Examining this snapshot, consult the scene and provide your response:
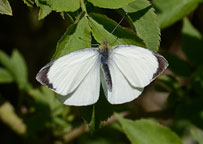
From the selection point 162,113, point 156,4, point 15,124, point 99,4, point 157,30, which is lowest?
point 162,113

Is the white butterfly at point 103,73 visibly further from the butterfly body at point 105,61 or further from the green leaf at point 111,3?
the green leaf at point 111,3

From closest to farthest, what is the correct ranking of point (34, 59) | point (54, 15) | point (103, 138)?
point (103, 138), point (54, 15), point (34, 59)

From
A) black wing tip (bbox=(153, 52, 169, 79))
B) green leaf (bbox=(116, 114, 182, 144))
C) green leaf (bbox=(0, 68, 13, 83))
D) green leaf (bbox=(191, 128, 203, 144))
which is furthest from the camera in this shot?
green leaf (bbox=(0, 68, 13, 83))

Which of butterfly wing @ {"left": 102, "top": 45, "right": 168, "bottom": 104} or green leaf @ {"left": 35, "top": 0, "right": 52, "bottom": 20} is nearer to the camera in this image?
green leaf @ {"left": 35, "top": 0, "right": 52, "bottom": 20}

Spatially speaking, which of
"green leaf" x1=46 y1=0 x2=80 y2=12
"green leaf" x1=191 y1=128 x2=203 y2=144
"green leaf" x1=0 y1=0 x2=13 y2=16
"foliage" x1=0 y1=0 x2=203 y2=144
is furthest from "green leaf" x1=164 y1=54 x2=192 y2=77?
"green leaf" x1=0 y1=0 x2=13 y2=16

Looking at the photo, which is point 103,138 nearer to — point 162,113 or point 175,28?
point 162,113

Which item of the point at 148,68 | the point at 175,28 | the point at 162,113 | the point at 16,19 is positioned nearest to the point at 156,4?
the point at 162,113

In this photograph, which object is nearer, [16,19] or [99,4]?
[99,4]

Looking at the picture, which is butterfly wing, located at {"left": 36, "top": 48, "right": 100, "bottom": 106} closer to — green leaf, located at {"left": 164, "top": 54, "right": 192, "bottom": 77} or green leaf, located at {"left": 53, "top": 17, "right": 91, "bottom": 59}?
green leaf, located at {"left": 53, "top": 17, "right": 91, "bottom": 59}
